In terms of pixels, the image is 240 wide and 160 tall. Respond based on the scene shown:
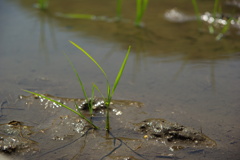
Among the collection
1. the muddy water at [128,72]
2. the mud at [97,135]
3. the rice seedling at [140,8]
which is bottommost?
the mud at [97,135]

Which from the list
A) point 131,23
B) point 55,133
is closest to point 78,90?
point 55,133

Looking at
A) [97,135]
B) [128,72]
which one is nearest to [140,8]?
[128,72]

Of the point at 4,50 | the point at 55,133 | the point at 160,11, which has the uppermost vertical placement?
the point at 160,11

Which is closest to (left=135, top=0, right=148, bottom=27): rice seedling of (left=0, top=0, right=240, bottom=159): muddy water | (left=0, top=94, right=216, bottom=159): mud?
(left=0, top=0, right=240, bottom=159): muddy water

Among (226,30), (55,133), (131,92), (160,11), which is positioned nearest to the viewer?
(55,133)

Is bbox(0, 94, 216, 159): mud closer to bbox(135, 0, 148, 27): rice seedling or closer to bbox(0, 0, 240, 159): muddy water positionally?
bbox(0, 0, 240, 159): muddy water

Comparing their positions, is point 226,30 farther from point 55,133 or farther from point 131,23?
point 55,133

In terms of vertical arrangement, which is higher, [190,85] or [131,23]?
[131,23]

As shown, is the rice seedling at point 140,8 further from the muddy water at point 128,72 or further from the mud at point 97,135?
the mud at point 97,135

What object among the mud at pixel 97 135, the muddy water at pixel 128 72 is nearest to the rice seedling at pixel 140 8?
the muddy water at pixel 128 72
